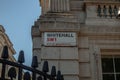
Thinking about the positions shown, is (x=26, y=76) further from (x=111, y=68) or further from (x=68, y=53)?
(x=111, y=68)

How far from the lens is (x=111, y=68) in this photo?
8961 millimetres

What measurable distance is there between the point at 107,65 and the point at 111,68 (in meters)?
0.14

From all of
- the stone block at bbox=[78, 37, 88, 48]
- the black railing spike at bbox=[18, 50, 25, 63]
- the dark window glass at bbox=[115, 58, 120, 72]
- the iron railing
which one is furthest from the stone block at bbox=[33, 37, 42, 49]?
the black railing spike at bbox=[18, 50, 25, 63]

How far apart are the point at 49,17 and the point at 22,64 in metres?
4.35

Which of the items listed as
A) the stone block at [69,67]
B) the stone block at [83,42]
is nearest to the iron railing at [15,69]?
the stone block at [69,67]

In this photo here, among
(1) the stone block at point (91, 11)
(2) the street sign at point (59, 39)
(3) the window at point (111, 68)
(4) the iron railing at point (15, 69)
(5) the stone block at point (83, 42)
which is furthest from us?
(1) the stone block at point (91, 11)

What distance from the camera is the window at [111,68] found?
883 centimetres

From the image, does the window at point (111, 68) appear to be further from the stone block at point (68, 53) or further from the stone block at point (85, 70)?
the stone block at point (68, 53)

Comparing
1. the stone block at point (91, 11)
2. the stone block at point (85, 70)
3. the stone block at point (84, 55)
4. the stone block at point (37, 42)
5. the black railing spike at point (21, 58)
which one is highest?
the stone block at point (91, 11)

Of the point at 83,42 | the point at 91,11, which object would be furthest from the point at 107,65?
the point at 91,11

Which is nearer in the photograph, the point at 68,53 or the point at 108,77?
the point at 68,53

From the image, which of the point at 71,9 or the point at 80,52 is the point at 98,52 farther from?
the point at 71,9

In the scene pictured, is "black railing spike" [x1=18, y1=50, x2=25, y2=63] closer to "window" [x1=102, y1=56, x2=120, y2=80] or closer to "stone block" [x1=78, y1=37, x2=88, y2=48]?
"stone block" [x1=78, y1=37, x2=88, y2=48]

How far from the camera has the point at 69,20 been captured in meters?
8.78
